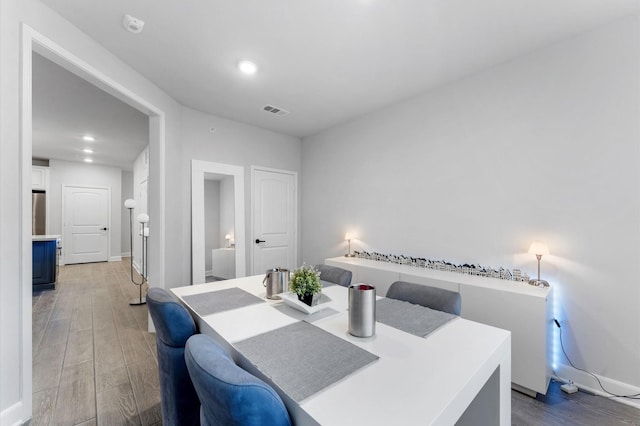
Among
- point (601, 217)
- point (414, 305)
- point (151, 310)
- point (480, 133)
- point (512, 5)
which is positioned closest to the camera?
point (151, 310)

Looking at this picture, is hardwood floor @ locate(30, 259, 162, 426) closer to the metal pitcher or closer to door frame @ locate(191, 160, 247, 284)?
door frame @ locate(191, 160, 247, 284)

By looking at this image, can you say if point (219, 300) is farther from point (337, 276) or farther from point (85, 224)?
point (85, 224)

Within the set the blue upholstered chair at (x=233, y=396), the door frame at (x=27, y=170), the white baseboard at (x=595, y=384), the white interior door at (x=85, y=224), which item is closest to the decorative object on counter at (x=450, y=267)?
the white baseboard at (x=595, y=384)

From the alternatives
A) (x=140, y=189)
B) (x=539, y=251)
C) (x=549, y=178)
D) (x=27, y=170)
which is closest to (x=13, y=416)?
(x=27, y=170)

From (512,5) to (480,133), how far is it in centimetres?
114

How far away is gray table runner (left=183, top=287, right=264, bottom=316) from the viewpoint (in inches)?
63.7

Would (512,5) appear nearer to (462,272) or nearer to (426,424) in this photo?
(462,272)

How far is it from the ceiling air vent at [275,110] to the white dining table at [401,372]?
9.35 ft

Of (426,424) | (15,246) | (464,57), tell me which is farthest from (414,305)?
(15,246)

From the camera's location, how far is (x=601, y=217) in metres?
2.17

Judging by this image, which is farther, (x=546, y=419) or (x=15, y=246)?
(x=546, y=419)

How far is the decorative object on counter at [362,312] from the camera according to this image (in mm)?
1245

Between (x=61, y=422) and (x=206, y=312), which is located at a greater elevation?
(x=206, y=312)

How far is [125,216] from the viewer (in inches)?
334
